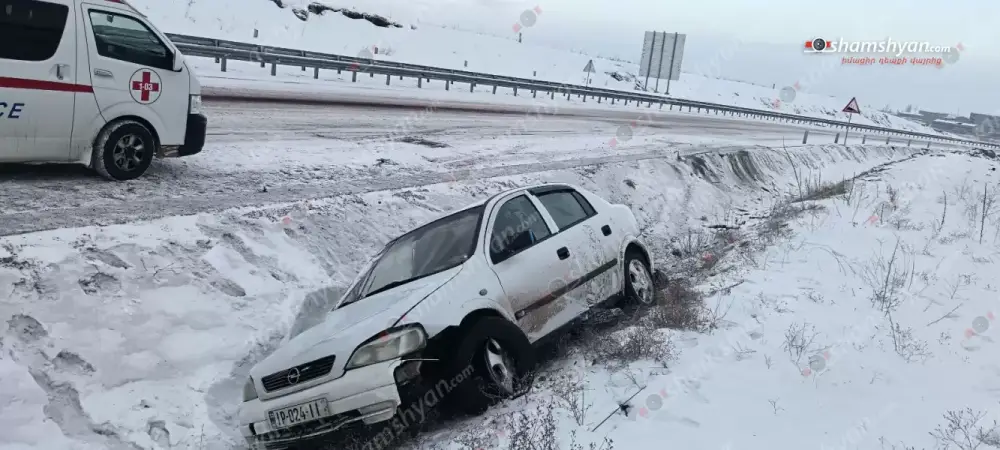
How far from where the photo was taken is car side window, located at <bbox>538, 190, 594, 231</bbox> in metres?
6.39

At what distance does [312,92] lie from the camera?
62.1 feet

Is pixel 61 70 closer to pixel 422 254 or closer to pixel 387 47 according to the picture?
pixel 422 254

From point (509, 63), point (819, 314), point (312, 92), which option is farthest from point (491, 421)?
point (509, 63)

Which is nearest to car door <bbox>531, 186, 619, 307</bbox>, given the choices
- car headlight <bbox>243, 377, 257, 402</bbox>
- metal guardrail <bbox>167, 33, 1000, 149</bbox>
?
car headlight <bbox>243, 377, 257, 402</bbox>

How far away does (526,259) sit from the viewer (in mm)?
5648

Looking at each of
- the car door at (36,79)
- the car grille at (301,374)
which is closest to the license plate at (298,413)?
the car grille at (301,374)

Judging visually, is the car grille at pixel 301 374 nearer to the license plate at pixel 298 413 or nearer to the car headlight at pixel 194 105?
the license plate at pixel 298 413

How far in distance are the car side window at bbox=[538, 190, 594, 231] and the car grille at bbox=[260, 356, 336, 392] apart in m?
2.54

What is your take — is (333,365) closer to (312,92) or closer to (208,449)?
(208,449)

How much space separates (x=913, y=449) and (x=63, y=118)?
7956 mm

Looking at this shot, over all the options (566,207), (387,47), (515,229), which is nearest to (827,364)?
(515,229)

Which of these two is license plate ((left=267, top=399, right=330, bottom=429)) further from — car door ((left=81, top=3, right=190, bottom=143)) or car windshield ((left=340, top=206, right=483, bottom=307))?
car door ((left=81, top=3, right=190, bottom=143))

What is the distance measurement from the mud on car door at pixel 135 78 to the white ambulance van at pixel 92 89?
10 mm

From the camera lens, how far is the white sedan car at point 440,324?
4.50 meters
